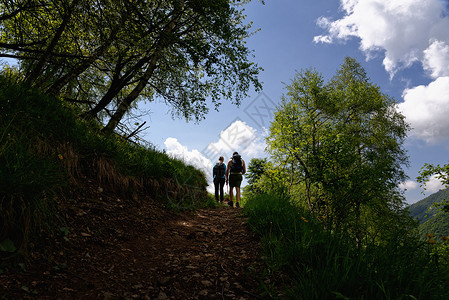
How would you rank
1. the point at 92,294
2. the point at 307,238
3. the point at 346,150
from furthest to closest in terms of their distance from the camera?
the point at 346,150, the point at 307,238, the point at 92,294

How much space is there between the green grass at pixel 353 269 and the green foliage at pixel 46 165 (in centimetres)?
302

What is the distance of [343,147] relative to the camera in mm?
10984

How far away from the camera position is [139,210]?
473 cm

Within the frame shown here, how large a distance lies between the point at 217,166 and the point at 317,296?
963 cm

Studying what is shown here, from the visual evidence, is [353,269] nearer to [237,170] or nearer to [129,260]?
[129,260]

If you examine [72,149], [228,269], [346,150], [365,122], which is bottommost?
[228,269]

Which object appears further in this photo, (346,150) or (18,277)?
(346,150)

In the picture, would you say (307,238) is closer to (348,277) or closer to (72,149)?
(348,277)

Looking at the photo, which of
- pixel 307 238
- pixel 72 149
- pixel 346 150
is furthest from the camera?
pixel 346 150

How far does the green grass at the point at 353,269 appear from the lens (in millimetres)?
1924

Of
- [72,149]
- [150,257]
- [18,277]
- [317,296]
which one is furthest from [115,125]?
[317,296]

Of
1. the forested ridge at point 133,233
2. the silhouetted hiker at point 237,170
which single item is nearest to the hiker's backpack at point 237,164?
the silhouetted hiker at point 237,170

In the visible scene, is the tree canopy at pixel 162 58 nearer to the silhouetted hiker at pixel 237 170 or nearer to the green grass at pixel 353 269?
the silhouetted hiker at pixel 237 170

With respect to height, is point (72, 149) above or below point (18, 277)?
above
